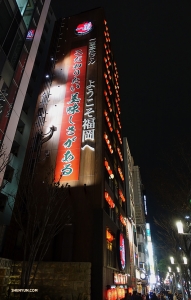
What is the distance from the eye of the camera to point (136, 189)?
48.8 m

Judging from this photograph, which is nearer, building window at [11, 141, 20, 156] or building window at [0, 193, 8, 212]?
building window at [0, 193, 8, 212]

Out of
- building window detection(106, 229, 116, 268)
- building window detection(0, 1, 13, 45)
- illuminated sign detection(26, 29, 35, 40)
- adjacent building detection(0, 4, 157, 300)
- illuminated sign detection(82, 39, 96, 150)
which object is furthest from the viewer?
illuminated sign detection(82, 39, 96, 150)

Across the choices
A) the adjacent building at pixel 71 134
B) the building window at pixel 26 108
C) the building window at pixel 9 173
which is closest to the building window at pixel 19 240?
the adjacent building at pixel 71 134

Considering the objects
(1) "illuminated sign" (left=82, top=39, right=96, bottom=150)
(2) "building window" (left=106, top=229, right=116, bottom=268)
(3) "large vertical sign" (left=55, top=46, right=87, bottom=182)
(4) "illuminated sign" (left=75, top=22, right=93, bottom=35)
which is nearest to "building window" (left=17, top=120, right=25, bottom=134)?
(3) "large vertical sign" (left=55, top=46, right=87, bottom=182)

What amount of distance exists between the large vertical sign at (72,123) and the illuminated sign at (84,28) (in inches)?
198

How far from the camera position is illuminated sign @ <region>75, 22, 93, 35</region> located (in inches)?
1136

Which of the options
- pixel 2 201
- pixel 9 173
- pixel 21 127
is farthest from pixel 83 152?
pixel 21 127

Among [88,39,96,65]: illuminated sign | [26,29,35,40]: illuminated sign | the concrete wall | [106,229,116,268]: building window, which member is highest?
[88,39,96,65]: illuminated sign

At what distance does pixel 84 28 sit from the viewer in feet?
96.7

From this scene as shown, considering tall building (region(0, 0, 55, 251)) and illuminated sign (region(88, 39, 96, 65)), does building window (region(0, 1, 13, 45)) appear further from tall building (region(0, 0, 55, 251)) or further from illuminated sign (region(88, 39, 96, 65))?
illuminated sign (region(88, 39, 96, 65))

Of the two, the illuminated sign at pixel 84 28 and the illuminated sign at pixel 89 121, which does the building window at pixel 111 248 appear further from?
the illuminated sign at pixel 84 28

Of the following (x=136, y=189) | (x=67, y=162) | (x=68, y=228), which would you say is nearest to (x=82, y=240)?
(x=68, y=228)

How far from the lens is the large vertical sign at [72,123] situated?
1797 centimetres

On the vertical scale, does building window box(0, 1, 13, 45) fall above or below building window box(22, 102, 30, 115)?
below
